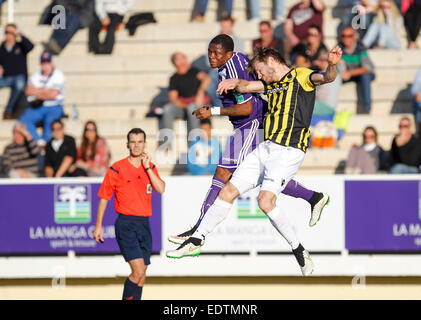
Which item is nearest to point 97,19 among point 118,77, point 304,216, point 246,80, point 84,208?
point 118,77

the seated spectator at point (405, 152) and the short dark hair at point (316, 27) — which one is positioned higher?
the short dark hair at point (316, 27)

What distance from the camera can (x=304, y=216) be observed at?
1277cm

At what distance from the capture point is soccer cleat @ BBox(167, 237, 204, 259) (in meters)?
7.76

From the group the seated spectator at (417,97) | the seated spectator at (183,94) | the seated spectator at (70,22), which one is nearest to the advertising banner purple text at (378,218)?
the seated spectator at (417,97)

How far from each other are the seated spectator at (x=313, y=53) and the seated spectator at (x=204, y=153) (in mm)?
1987

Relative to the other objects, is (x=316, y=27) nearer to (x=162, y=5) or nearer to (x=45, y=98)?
(x=162, y=5)

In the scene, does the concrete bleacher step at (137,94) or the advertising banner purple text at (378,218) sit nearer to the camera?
the advertising banner purple text at (378,218)

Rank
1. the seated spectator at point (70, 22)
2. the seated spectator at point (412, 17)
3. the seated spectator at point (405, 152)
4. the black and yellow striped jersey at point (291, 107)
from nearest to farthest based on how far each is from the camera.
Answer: the black and yellow striped jersey at point (291, 107) → the seated spectator at point (405, 152) → the seated spectator at point (412, 17) → the seated spectator at point (70, 22)

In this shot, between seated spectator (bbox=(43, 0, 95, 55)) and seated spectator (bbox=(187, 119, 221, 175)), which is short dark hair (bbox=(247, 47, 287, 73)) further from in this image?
seated spectator (bbox=(43, 0, 95, 55))

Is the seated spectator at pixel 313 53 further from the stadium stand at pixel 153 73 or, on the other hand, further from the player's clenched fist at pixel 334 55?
the player's clenched fist at pixel 334 55

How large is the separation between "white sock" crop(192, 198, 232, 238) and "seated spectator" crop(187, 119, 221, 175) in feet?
16.3

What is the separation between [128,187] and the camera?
9.89m

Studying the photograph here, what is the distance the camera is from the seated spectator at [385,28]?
1567 cm

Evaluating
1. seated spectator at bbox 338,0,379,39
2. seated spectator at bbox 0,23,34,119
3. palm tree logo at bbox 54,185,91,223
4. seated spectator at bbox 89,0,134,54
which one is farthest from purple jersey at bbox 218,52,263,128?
seated spectator at bbox 89,0,134,54
